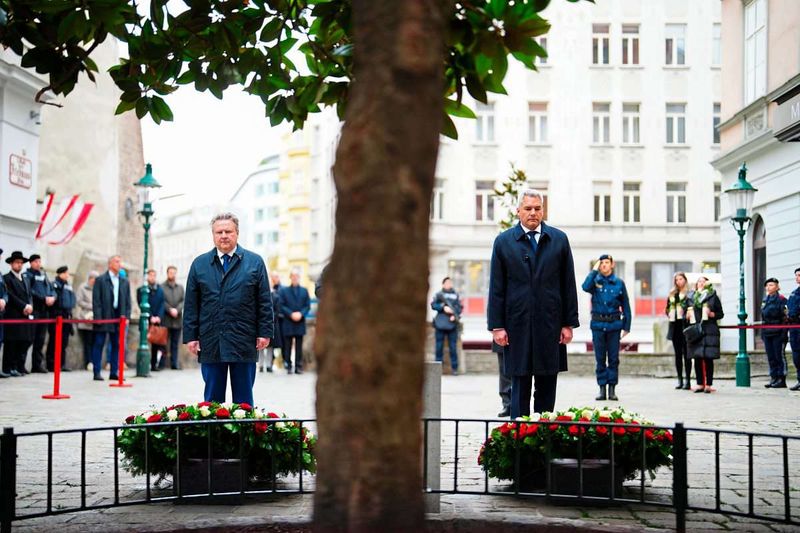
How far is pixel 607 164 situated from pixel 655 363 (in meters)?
25.9

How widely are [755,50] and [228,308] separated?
22.1m

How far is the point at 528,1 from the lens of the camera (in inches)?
158

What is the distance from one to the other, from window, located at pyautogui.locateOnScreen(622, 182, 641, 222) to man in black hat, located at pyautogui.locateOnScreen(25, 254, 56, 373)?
110ft

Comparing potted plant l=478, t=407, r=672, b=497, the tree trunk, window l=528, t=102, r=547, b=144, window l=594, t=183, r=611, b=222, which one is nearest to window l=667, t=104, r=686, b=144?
window l=594, t=183, r=611, b=222

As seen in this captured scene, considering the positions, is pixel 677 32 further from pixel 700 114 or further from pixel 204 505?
pixel 204 505

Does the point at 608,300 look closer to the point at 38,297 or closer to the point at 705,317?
the point at 705,317

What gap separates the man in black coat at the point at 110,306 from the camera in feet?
65.3

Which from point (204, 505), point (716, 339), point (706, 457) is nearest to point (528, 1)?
point (204, 505)

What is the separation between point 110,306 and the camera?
20.3 m

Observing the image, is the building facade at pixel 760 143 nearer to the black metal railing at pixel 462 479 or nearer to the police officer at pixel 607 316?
the police officer at pixel 607 316

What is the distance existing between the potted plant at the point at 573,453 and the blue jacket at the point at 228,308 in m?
2.48

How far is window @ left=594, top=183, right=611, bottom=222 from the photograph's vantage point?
49.8 meters

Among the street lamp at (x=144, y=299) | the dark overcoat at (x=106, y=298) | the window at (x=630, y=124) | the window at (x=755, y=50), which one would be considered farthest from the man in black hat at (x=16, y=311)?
the window at (x=630, y=124)

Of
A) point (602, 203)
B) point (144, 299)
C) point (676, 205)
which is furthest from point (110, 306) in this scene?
point (676, 205)
